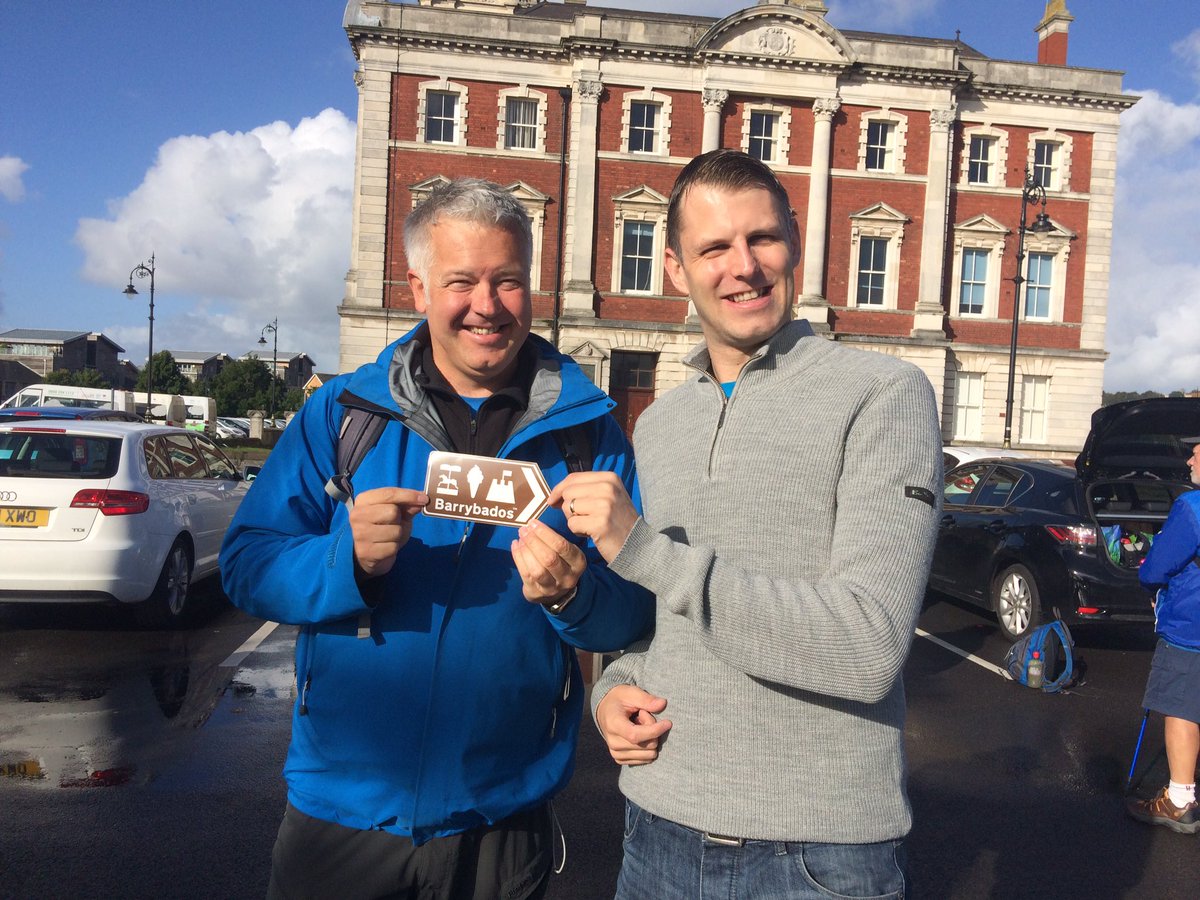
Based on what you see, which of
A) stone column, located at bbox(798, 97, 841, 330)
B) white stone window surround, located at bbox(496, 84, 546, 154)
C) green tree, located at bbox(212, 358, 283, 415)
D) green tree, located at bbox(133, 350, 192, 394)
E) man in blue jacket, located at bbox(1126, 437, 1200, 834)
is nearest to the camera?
man in blue jacket, located at bbox(1126, 437, 1200, 834)

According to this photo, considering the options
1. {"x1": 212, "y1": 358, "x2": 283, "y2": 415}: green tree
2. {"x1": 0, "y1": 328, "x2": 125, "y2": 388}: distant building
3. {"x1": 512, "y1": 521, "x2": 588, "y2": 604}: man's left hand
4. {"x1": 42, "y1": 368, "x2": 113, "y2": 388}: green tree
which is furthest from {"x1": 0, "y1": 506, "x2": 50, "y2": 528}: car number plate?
{"x1": 0, "y1": 328, "x2": 125, "y2": 388}: distant building

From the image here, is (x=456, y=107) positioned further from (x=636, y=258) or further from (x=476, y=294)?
(x=476, y=294)

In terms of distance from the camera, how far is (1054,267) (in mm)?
30922

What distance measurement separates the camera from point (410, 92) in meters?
28.8

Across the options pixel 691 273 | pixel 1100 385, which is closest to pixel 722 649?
pixel 691 273

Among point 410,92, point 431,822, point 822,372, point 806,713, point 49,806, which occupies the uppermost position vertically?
point 410,92

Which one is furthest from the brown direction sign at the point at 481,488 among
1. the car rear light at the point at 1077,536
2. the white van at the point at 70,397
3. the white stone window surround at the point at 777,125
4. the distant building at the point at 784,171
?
the white van at the point at 70,397

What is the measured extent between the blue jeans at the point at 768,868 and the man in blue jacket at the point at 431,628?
0.46 metres

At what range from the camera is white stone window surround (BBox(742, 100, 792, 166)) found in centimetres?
Result: 2962

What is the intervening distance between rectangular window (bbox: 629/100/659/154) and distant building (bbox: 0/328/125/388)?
3566 inches

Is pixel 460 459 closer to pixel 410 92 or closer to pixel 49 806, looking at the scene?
pixel 49 806

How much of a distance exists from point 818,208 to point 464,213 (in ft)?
97.2

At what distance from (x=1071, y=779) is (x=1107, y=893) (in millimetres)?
1392

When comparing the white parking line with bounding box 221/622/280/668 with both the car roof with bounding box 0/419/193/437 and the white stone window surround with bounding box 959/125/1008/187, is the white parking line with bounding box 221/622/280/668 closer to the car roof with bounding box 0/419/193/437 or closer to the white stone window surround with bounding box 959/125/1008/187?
the car roof with bounding box 0/419/193/437
